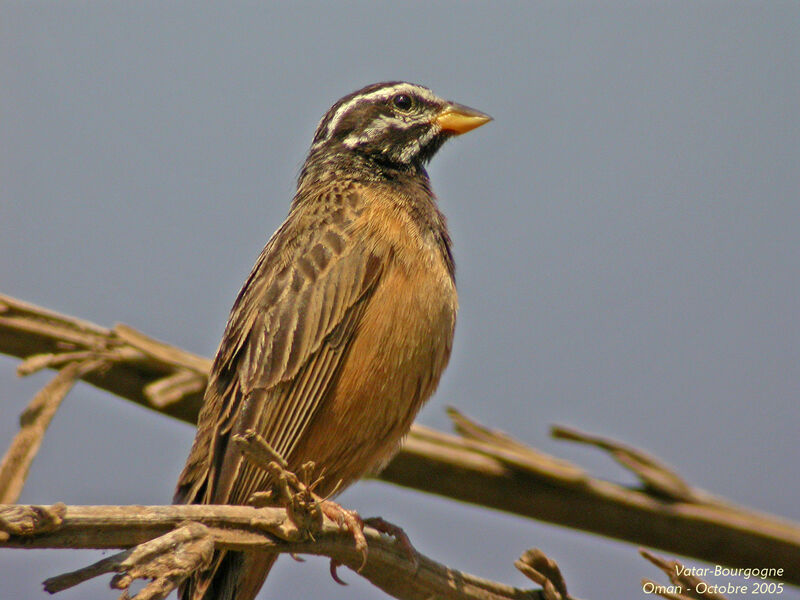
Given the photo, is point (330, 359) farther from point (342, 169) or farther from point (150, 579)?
point (150, 579)

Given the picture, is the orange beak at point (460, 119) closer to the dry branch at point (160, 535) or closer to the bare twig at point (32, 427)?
the bare twig at point (32, 427)

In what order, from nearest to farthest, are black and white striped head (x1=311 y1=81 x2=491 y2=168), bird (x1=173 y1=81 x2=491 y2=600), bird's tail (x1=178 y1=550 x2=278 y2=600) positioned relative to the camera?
1. bird's tail (x1=178 y1=550 x2=278 y2=600)
2. bird (x1=173 y1=81 x2=491 y2=600)
3. black and white striped head (x1=311 y1=81 x2=491 y2=168)

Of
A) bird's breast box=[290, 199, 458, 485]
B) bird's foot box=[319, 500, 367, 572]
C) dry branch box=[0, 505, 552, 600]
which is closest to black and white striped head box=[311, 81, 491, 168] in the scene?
bird's breast box=[290, 199, 458, 485]

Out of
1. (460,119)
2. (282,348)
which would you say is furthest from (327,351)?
(460,119)

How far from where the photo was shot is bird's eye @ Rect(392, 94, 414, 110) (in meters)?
6.74

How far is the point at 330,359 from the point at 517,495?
145 centimetres

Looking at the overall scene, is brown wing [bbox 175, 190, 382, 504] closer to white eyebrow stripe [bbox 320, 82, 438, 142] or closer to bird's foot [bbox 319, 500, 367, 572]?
bird's foot [bbox 319, 500, 367, 572]

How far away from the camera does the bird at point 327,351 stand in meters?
5.04

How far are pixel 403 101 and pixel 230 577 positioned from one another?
3542mm

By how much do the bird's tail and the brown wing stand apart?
305mm

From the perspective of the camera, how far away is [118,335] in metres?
5.78

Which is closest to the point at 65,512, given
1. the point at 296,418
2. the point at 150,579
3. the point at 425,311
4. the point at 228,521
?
the point at 150,579

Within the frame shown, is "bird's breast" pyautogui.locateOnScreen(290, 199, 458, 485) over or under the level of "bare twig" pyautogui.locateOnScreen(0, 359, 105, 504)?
over

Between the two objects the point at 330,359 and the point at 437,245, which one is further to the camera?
the point at 437,245
